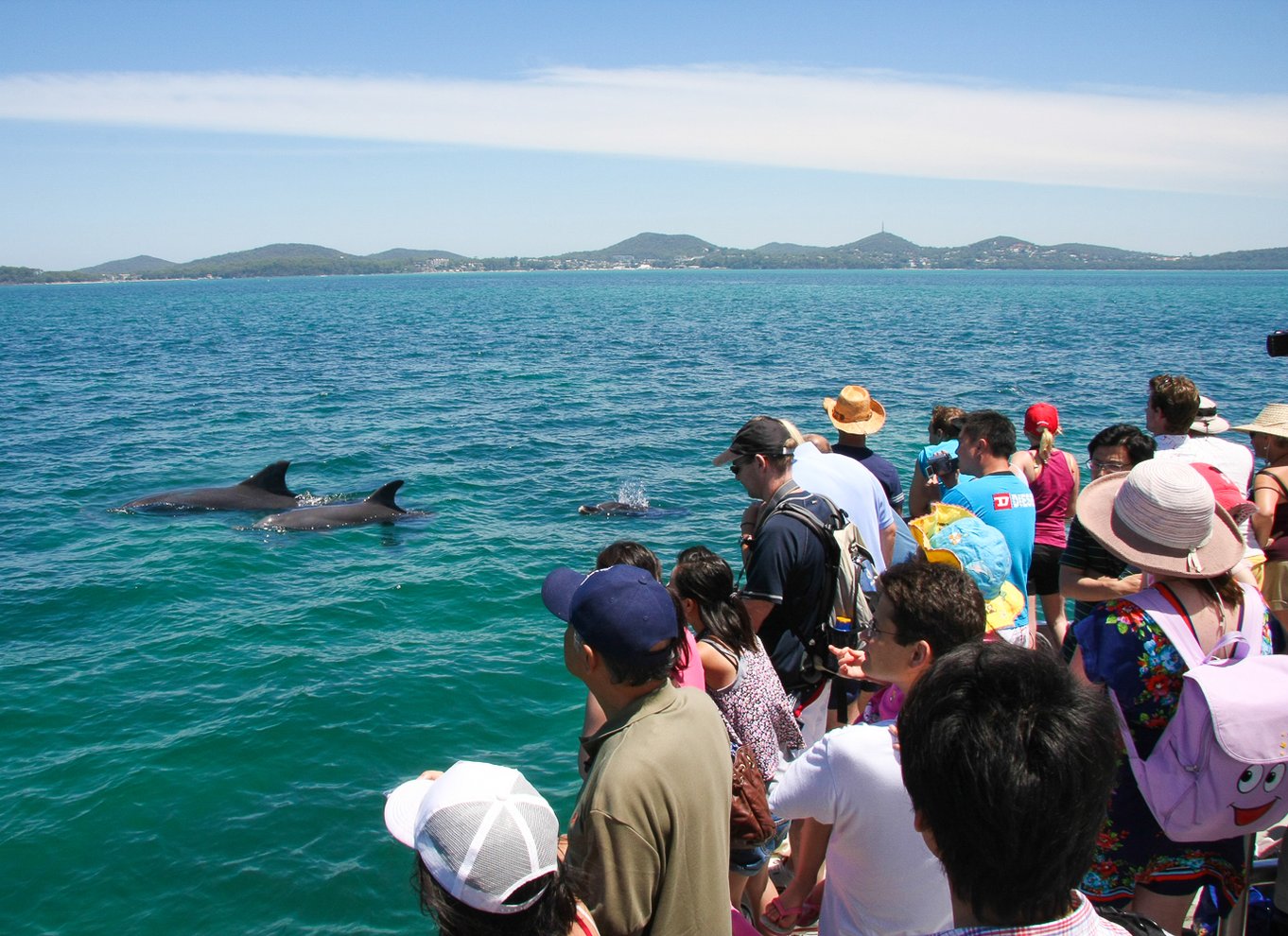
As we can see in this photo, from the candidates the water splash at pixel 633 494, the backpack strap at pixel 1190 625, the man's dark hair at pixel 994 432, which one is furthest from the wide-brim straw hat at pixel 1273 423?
the water splash at pixel 633 494

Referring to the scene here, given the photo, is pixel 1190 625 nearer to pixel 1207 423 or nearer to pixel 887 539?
pixel 887 539

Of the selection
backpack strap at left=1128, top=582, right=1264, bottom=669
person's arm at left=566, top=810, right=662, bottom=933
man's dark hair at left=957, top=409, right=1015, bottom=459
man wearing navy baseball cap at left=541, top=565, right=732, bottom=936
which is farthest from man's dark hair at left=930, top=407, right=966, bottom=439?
person's arm at left=566, top=810, right=662, bottom=933

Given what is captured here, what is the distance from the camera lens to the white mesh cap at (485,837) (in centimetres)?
234

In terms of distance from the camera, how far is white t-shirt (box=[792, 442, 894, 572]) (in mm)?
5652

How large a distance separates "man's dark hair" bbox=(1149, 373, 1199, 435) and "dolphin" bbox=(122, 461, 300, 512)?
14029 millimetres

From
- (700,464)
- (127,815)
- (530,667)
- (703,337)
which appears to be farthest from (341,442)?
(703,337)

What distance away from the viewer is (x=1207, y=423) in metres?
7.48

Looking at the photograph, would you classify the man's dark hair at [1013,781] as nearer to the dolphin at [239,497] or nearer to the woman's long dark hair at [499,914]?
the woman's long dark hair at [499,914]

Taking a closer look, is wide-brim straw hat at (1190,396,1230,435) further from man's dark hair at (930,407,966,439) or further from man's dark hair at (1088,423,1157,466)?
man's dark hair at (930,407,966,439)

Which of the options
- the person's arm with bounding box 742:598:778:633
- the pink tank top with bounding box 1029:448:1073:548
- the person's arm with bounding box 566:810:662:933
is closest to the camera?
the person's arm with bounding box 566:810:662:933

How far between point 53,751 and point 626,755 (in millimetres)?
8069

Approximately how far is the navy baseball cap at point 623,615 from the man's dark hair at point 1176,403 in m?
4.98

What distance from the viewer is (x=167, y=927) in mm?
6477

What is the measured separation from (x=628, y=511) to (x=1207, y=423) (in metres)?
9.93
